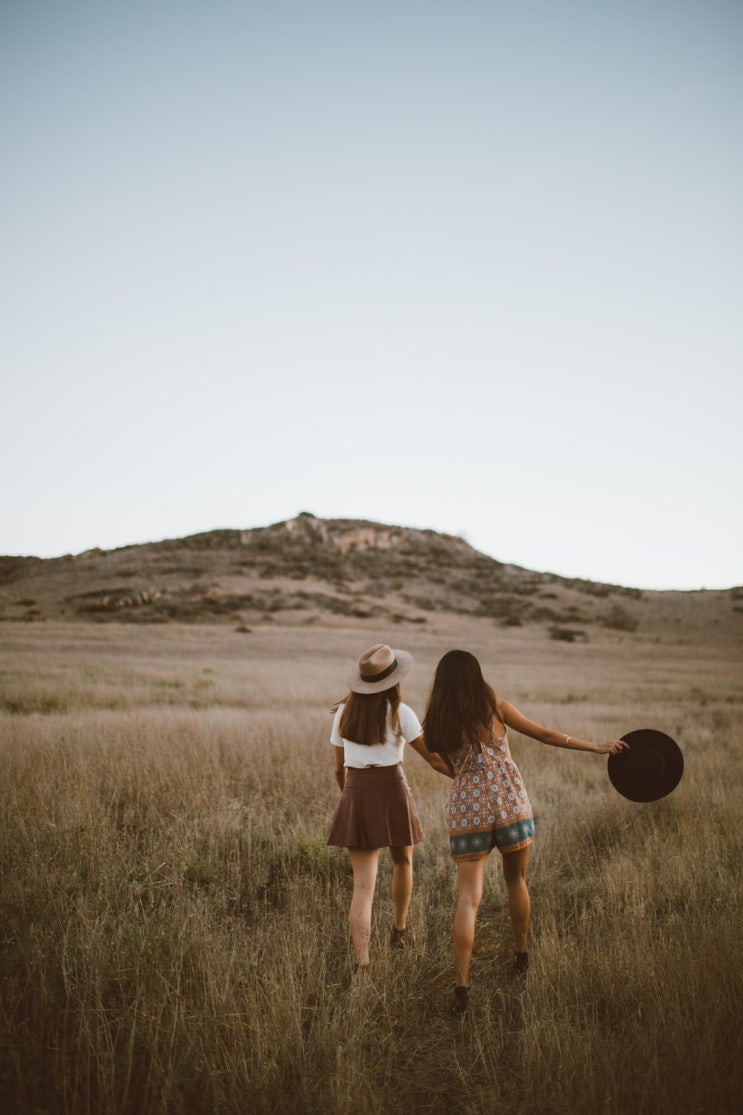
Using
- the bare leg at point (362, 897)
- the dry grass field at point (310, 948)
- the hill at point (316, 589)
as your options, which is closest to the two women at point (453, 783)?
the bare leg at point (362, 897)

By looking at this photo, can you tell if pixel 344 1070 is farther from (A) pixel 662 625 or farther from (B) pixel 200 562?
(B) pixel 200 562

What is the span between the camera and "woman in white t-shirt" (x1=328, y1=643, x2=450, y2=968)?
144 inches

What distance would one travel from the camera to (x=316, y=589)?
58.7m

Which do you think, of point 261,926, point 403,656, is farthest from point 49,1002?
point 403,656

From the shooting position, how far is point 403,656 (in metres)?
3.99

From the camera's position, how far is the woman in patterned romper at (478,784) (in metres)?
Result: 3.47

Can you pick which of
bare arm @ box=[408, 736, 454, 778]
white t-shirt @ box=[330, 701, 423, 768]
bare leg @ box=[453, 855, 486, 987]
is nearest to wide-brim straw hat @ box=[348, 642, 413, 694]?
white t-shirt @ box=[330, 701, 423, 768]

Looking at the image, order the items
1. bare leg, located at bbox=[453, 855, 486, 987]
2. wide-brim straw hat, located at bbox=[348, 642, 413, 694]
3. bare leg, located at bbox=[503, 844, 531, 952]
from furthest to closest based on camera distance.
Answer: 1. wide-brim straw hat, located at bbox=[348, 642, 413, 694]
2. bare leg, located at bbox=[503, 844, 531, 952]
3. bare leg, located at bbox=[453, 855, 486, 987]

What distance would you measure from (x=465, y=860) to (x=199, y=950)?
160 cm

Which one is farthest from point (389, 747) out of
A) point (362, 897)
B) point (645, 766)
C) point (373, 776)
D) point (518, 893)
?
point (645, 766)

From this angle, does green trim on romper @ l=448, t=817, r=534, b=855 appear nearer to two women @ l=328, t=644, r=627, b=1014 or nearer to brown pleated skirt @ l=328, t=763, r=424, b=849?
two women @ l=328, t=644, r=627, b=1014

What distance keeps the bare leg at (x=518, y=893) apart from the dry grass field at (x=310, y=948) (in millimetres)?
161

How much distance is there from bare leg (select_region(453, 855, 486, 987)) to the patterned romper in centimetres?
10

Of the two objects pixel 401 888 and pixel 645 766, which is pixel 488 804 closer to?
pixel 401 888
